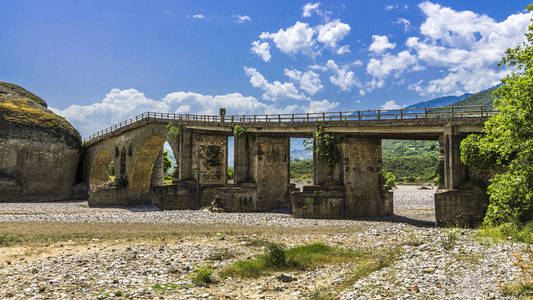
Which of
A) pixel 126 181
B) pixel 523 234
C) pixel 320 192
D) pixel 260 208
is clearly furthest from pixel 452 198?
pixel 126 181

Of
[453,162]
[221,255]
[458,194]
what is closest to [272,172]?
[453,162]

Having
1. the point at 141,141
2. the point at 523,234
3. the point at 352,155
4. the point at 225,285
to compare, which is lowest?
the point at 225,285

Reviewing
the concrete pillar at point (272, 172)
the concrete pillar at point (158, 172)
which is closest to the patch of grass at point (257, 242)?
the concrete pillar at point (272, 172)

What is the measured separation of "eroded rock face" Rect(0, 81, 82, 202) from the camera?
173 ft

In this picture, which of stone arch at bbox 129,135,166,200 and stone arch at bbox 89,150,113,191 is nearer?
stone arch at bbox 129,135,166,200

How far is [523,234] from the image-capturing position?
15.0 metres

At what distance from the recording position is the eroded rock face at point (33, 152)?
52.8 m

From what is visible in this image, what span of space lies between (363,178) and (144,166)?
3425cm

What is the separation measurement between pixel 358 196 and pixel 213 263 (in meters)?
18.7

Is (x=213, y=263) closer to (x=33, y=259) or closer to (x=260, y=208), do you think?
(x=33, y=259)

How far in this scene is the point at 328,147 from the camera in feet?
102

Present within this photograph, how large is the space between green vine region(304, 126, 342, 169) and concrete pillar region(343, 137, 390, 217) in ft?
Result: 2.15

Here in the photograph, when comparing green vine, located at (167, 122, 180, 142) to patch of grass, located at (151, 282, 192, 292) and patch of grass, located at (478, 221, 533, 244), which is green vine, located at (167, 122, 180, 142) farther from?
patch of grass, located at (478, 221, 533, 244)

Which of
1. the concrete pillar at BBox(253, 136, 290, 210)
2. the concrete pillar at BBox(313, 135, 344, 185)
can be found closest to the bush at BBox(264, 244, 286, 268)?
the concrete pillar at BBox(313, 135, 344, 185)
